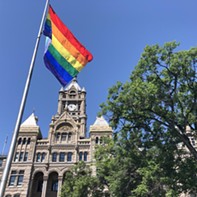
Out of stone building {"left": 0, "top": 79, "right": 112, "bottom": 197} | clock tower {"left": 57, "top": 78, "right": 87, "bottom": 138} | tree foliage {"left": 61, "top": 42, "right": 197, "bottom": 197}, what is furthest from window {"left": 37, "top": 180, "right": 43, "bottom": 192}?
tree foliage {"left": 61, "top": 42, "right": 197, "bottom": 197}

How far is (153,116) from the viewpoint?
2111 centimetres

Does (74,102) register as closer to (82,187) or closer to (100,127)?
(100,127)

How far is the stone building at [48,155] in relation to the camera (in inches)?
1577

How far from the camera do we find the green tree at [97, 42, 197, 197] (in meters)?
19.2

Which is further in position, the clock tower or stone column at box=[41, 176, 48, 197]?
the clock tower

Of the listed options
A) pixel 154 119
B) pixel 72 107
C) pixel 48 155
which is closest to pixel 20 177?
pixel 48 155

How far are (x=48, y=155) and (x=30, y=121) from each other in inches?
384

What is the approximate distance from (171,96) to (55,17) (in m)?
12.5

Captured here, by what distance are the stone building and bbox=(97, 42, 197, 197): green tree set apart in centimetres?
1736

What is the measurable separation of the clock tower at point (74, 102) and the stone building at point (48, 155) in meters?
6.75

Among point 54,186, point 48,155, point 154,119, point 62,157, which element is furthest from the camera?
point 62,157

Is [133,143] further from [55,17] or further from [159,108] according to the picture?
[55,17]

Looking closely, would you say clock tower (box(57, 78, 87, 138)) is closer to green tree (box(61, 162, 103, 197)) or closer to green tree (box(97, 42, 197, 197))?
green tree (box(61, 162, 103, 197))

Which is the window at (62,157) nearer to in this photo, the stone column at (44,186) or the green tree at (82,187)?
the stone column at (44,186)
